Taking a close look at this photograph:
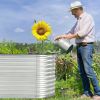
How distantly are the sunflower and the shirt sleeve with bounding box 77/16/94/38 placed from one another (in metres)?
0.63

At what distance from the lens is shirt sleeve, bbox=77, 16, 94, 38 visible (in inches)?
313

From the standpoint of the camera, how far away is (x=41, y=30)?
8.42m

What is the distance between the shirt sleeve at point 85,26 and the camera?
7.95m

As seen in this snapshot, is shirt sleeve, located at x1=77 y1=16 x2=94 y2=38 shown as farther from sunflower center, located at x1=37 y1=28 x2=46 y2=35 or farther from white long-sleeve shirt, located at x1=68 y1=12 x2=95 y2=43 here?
sunflower center, located at x1=37 y1=28 x2=46 y2=35

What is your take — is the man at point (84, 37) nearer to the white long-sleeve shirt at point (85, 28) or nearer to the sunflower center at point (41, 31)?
the white long-sleeve shirt at point (85, 28)

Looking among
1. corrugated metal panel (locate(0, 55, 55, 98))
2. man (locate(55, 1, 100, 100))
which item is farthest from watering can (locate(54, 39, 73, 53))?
corrugated metal panel (locate(0, 55, 55, 98))

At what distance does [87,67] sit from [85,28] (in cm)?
65

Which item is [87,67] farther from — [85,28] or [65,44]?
[85,28]

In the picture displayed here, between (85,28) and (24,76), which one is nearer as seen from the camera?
(85,28)

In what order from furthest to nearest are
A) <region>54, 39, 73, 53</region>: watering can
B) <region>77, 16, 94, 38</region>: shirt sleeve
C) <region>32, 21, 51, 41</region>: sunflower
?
<region>32, 21, 51, 41</region>: sunflower, <region>54, 39, 73, 53</region>: watering can, <region>77, 16, 94, 38</region>: shirt sleeve

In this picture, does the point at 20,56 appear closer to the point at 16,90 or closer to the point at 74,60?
the point at 16,90

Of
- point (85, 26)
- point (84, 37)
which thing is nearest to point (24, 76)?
point (84, 37)

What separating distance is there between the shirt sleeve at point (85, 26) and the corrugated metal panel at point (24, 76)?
2.23ft

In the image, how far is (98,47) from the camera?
12.2 m
